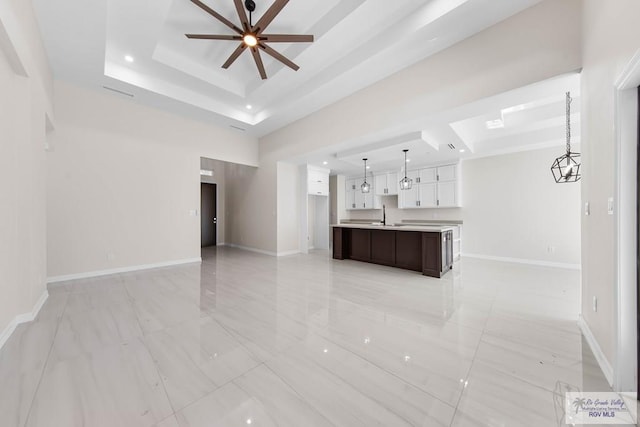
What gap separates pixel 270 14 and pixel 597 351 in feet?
14.2

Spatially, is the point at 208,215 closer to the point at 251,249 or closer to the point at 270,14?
the point at 251,249

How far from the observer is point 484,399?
1416 mm

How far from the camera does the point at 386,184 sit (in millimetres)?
7664

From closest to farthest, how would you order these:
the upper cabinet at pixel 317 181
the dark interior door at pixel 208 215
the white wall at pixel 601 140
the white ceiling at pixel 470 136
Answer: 1. the white wall at pixel 601 140
2. the white ceiling at pixel 470 136
3. the upper cabinet at pixel 317 181
4. the dark interior door at pixel 208 215

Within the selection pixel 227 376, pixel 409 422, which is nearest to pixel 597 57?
pixel 409 422

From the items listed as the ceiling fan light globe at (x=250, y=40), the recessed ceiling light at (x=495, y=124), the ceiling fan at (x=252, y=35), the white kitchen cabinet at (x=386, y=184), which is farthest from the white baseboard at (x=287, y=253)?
the recessed ceiling light at (x=495, y=124)

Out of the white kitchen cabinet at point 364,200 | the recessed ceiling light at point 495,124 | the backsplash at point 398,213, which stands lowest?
the backsplash at point 398,213

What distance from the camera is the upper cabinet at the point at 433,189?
251 inches

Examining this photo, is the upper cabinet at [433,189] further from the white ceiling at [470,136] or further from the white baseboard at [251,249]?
the white baseboard at [251,249]

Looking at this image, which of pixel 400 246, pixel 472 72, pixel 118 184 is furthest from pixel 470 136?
pixel 118 184

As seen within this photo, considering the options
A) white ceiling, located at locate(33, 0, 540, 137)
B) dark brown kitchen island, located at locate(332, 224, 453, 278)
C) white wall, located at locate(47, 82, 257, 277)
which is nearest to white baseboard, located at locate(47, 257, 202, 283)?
white wall, located at locate(47, 82, 257, 277)

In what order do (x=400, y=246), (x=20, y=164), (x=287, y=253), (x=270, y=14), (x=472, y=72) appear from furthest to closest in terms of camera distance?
(x=287, y=253) < (x=400, y=246) < (x=472, y=72) < (x=270, y=14) < (x=20, y=164)

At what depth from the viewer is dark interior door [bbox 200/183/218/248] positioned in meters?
7.94

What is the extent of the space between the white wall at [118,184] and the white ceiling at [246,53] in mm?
472
